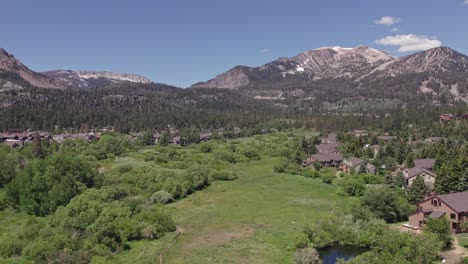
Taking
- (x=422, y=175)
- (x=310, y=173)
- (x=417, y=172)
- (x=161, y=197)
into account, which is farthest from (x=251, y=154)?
(x=161, y=197)

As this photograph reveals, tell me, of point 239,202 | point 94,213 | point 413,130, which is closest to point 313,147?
point 413,130

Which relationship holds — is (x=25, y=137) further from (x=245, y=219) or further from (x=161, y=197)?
(x=245, y=219)

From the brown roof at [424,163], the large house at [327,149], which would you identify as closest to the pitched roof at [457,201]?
the brown roof at [424,163]

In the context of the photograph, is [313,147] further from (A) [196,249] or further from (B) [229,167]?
(A) [196,249]

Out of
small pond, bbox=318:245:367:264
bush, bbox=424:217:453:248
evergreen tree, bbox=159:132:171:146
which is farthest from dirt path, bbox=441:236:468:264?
evergreen tree, bbox=159:132:171:146

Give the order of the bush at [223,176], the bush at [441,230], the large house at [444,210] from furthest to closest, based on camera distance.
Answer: the bush at [223,176], the large house at [444,210], the bush at [441,230]

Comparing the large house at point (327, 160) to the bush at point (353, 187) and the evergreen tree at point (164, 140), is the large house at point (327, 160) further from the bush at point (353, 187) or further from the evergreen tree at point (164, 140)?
the evergreen tree at point (164, 140)
